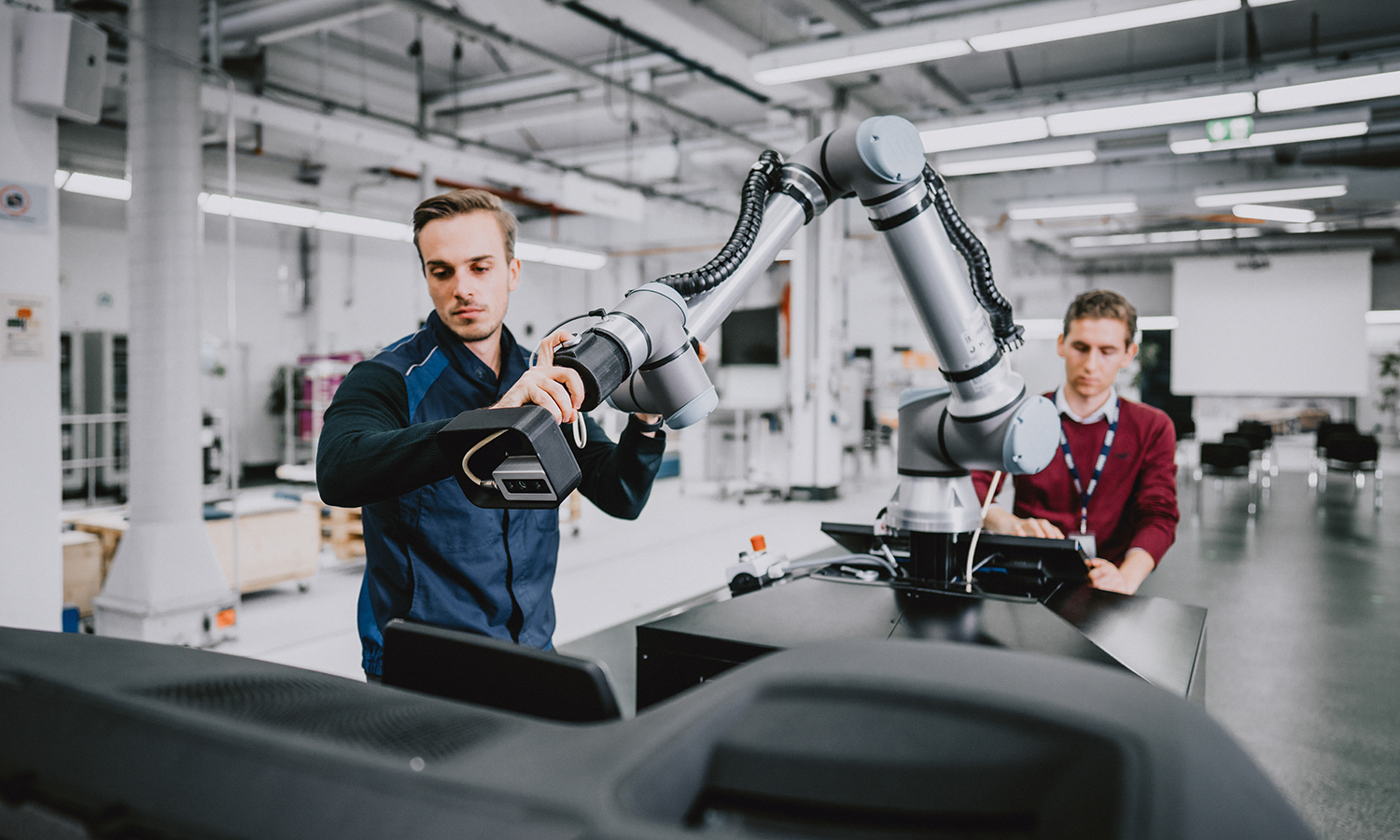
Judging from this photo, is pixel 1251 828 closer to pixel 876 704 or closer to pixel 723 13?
pixel 876 704

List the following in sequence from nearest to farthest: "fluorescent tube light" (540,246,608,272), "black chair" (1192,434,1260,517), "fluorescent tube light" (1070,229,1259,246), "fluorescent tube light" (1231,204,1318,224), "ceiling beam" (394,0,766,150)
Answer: "ceiling beam" (394,0,766,150), "black chair" (1192,434,1260,517), "fluorescent tube light" (540,246,608,272), "fluorescent tube light" (1231,204,1318,224), "fluorescent tube light" (1070,229,1259,246)

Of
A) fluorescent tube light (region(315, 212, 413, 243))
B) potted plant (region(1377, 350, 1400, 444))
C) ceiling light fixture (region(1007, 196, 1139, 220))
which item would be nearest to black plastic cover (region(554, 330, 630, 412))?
fluorescent tube light (region(315, 212, 413, 243))

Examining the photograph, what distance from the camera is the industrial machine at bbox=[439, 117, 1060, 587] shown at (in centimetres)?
63

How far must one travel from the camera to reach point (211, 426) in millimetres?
7953

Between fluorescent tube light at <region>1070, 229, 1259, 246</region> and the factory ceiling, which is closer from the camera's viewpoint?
the factory ceiling

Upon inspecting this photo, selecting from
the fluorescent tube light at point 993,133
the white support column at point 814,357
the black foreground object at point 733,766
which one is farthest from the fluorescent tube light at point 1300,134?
the black foreground object at point 733,766

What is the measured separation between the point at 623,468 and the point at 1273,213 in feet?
34.5

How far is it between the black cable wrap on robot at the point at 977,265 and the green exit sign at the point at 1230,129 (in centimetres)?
577

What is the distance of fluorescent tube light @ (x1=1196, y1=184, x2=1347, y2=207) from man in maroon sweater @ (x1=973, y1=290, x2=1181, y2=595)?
22.1ft

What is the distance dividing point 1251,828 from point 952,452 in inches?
34.3

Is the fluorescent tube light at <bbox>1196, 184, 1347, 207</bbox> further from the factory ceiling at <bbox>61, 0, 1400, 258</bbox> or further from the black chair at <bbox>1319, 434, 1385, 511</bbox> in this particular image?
the black chair at <bbox>1319, 434, 1385, 511</bbox>

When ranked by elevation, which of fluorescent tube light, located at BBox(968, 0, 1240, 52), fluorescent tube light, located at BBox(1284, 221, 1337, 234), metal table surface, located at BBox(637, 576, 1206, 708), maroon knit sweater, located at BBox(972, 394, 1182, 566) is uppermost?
fluorescent tube light, located at BBox(1284, 221, 1337, 234)

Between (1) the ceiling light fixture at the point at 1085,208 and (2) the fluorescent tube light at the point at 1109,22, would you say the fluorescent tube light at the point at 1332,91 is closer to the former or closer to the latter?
(2) the fluorescent tube light at the point at 1109,22

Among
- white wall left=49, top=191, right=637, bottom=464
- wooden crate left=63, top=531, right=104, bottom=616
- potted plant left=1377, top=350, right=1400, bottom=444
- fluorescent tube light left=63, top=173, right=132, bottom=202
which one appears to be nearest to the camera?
wooden crate left=63, top=531, right=104, bottom=616
